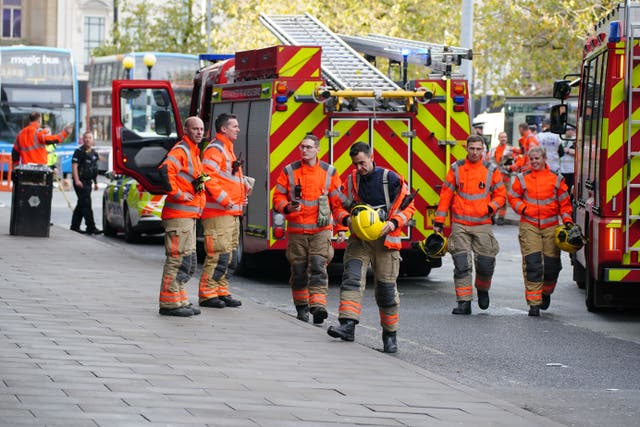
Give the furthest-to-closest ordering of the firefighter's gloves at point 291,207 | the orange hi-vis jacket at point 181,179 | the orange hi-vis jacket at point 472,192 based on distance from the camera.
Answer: the orange hi-vis jacket at point 472,192 → the firefighter's gloves at point 291,207 → the orange hi-vis jacket at point 181,179

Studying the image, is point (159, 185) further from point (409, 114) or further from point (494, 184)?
point (494, 184)

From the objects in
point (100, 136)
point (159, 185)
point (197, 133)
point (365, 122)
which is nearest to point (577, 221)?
point (365, 122)

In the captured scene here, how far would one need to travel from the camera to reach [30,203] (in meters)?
21.7

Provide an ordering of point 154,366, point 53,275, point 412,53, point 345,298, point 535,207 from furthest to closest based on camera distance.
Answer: point 412,53
point 53,275
point 535,207
point 345,298
point 154,366

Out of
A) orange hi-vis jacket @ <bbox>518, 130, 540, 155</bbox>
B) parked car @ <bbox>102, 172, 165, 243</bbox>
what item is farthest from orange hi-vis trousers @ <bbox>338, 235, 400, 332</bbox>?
orange hi-vis jacket @ <bbox>518, 130, 540, 155</bbox>

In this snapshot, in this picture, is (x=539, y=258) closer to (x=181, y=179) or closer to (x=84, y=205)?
(x=181, y=179)

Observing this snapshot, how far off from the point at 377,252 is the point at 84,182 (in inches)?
536

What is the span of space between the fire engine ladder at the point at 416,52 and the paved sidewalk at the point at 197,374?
16.3 ft

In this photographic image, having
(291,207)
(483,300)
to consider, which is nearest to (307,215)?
(291,207)

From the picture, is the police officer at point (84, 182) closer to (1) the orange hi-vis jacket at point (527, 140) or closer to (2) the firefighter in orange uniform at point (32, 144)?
(2) the firefighter in orange uniform at point (32, 144)

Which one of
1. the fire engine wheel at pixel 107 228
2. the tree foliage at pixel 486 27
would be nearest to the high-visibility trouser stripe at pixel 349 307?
the fire engine wheel at pixel 107 228

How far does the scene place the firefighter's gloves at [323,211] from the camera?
41.7 ft

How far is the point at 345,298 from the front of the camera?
1127cm

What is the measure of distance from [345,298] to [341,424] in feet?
12.2
